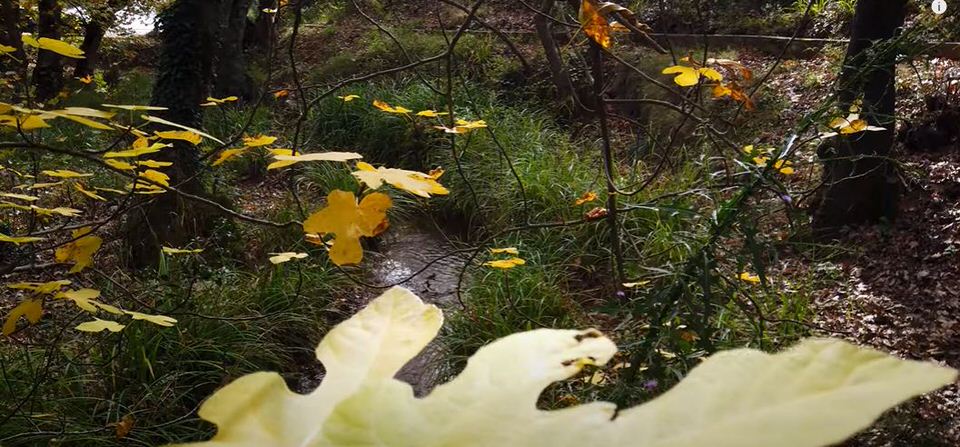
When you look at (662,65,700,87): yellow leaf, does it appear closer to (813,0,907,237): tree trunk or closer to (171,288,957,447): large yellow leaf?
(171,288,957,447): large yellow leaf

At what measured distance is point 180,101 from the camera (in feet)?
12.6

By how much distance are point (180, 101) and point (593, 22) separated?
3.32 metres

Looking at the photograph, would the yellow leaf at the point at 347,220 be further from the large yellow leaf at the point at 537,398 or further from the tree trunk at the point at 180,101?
the tree trunk at the point at 180,101

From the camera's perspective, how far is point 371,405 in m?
0.25

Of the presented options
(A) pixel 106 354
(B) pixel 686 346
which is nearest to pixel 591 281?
(B) pixel 686 346

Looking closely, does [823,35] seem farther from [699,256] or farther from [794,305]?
[699,256]

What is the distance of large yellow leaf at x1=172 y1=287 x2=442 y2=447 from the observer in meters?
0.27

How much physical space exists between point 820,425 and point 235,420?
0.71 ft

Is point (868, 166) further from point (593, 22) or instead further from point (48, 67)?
point (48, 67)

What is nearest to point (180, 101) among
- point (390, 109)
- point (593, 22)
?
point (390, 109)

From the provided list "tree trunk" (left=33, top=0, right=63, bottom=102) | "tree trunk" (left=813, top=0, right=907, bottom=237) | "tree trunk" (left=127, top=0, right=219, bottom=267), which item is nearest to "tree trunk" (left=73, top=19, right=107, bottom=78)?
"tree trunk" (left=33, top=0, right=63, bottom=102)

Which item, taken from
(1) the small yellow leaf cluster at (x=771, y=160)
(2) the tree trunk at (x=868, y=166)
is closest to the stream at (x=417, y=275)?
(1) the small yellow leaf cluster at (x=771, y=160)

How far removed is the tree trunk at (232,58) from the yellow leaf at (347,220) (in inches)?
264

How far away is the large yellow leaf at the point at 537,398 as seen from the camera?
19cm
